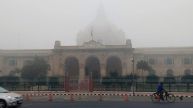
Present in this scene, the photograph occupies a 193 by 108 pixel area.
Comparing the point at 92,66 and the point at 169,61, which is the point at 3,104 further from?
the point at 169,61

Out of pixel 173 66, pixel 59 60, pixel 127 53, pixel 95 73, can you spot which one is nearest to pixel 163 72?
pixel 173 66

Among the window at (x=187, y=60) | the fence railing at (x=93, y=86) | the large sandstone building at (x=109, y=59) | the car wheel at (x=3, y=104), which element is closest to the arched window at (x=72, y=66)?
the large sandstone building at (x=109, y=59)

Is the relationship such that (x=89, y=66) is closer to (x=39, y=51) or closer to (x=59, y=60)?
(x=59, y=60)

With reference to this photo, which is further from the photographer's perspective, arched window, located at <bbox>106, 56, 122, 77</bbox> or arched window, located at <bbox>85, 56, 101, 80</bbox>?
arched window, located at <bbox>85, 56, 101, 80</bbox>

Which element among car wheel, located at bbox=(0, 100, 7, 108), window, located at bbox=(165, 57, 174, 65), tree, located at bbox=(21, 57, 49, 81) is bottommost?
car wheel, located at bbox=(0, 100, 7, 108)

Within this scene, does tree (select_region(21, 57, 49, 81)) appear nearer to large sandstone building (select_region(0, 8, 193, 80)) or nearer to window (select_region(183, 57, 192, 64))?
large sandstone building (select_region(0, 8, 193, 80))

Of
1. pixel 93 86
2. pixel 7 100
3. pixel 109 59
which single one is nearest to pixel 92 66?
pixel 109 59

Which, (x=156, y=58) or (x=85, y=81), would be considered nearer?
(x=85, y=81)

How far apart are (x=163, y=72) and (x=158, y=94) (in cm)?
5555

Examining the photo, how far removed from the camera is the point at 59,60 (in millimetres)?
80250

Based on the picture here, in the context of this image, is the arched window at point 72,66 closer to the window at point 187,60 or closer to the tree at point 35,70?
the tree at point 35,70

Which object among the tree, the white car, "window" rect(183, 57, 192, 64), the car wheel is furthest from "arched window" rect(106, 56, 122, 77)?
the car wheel

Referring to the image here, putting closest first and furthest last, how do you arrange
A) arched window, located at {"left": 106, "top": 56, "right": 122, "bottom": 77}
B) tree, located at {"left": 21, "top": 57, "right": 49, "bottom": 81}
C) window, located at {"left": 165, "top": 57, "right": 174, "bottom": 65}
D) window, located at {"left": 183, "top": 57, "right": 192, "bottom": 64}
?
tree, located at {"left": 21, "top": 57, "right": 49, "bottom": 81} < arched window, located at {"left": 106, "top": 56, "right": 122, "bottom": 77} < window, located at {"left": 183, "top": 57, "right": 192, "bottom": 64} < window, located at {"left": 165, "top": 57, "right": 174, "bottom": 65}

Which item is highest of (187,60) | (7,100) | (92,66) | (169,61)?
(187,60)
